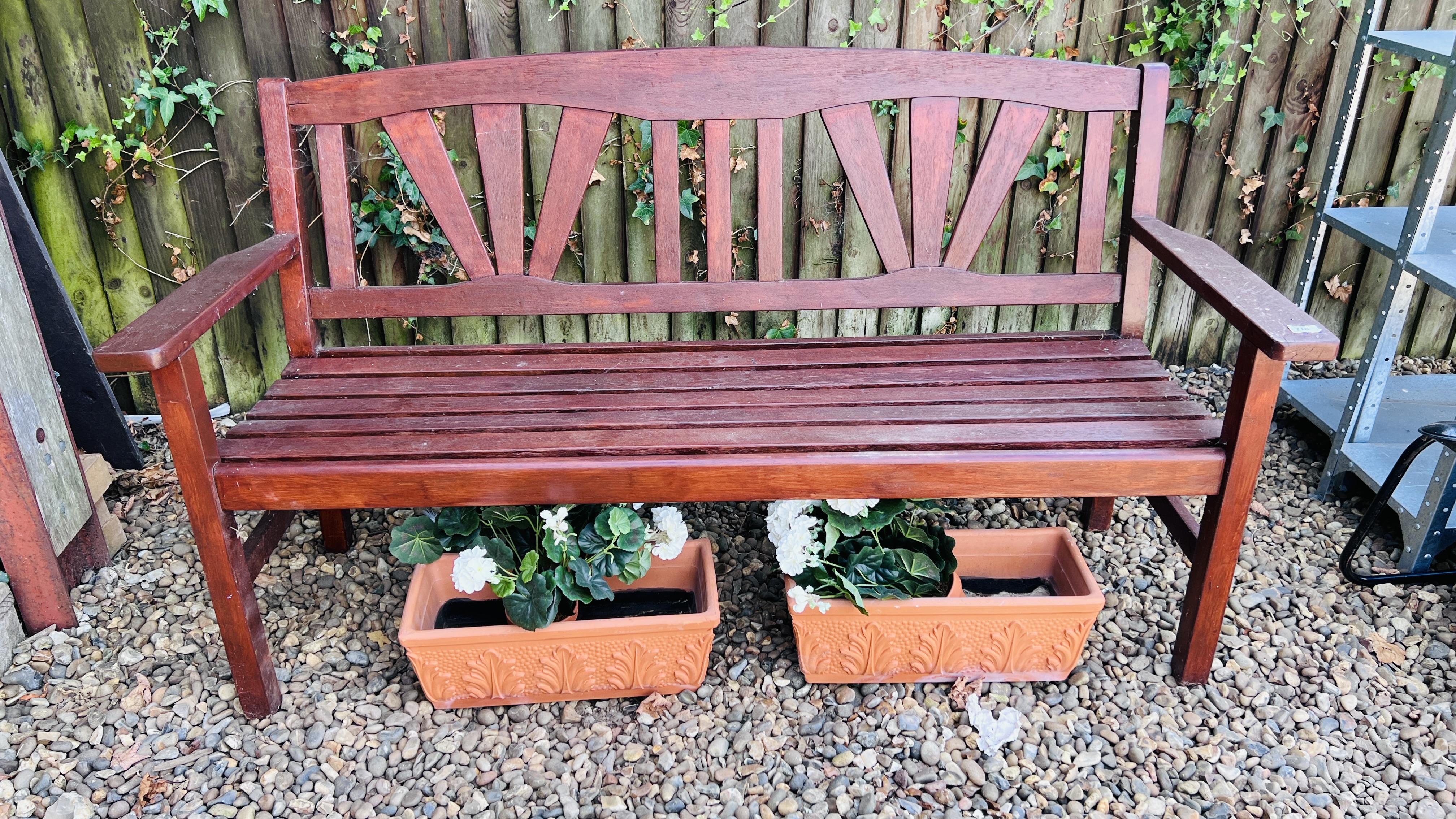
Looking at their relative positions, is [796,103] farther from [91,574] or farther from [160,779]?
[91,574]

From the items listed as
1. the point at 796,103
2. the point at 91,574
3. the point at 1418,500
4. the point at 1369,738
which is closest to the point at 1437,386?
the point at 1418,500

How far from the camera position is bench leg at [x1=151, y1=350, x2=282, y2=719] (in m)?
1.72

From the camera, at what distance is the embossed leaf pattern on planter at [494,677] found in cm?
198

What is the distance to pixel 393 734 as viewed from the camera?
200cm

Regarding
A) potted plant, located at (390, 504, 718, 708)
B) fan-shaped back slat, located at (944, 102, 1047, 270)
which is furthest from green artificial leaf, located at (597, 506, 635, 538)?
fan-shaped back slat, located at (944, 102, 1047, 270)

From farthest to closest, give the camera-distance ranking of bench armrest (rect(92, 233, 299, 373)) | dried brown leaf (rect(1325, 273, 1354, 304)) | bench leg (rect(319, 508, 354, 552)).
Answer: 1. dried brown leaf (rect(1325, 273, 1354, 304))
2. bench leg (rect(319, 508, 354, 552))
3. bench armrest (rect(92, 233, 299, 373))

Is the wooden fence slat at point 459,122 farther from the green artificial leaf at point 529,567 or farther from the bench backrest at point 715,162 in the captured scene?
the green artificial leaf at point 529,567

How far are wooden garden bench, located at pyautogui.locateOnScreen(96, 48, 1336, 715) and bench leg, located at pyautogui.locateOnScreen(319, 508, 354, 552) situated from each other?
15 mm

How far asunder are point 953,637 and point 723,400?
2.14ft

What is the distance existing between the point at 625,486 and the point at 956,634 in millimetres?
728

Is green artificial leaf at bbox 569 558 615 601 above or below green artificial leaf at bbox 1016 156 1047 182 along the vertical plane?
below

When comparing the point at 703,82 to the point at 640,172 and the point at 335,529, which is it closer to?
the point at 640,172

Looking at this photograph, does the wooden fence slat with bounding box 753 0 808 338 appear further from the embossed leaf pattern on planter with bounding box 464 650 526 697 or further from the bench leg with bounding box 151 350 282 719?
the bench leg with bounding box 151 350 282 719

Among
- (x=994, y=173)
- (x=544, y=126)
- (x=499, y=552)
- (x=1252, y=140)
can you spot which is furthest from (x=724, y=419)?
(x=1252, y=140)
